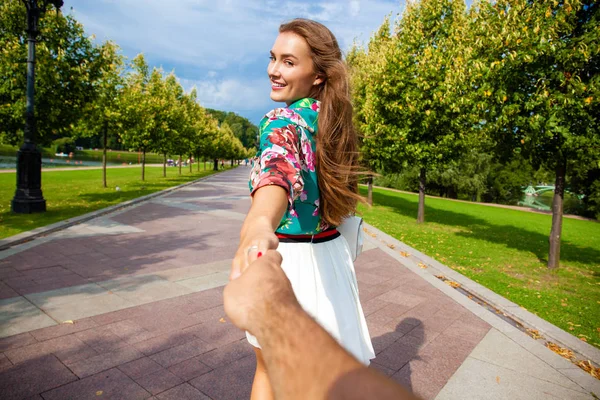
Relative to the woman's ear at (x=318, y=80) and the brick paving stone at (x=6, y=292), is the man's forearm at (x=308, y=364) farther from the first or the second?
the brick paving stone at (x=6, y=292)

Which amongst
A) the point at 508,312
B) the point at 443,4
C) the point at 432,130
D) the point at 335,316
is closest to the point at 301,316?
the point at 335,316

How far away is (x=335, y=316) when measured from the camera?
52.1 inches

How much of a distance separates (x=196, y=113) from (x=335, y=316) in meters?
36.6

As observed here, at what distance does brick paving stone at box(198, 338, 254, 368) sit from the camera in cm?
323

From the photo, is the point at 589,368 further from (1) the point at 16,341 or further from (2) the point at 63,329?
(1) the point at 16,341

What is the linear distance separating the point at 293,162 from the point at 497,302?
493cm

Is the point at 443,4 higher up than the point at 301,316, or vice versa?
the point at 443,4

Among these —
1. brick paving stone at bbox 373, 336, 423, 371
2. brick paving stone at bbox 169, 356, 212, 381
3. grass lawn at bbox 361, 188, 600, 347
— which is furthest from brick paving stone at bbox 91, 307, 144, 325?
grass lawn at bbox 361, 188, 600, 347

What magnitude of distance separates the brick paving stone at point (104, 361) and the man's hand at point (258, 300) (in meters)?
3.10

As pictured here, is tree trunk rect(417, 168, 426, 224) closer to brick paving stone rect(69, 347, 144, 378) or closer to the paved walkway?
the paved walkway

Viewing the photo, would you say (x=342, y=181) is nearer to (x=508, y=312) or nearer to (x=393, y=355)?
(x=393, y=355)

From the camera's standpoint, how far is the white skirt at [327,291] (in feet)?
4.36

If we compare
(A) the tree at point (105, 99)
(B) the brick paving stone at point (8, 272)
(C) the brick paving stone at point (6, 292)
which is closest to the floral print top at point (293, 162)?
(C) the brick paving stone at point (6, 292)

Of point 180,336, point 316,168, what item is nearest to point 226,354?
point 180,336
